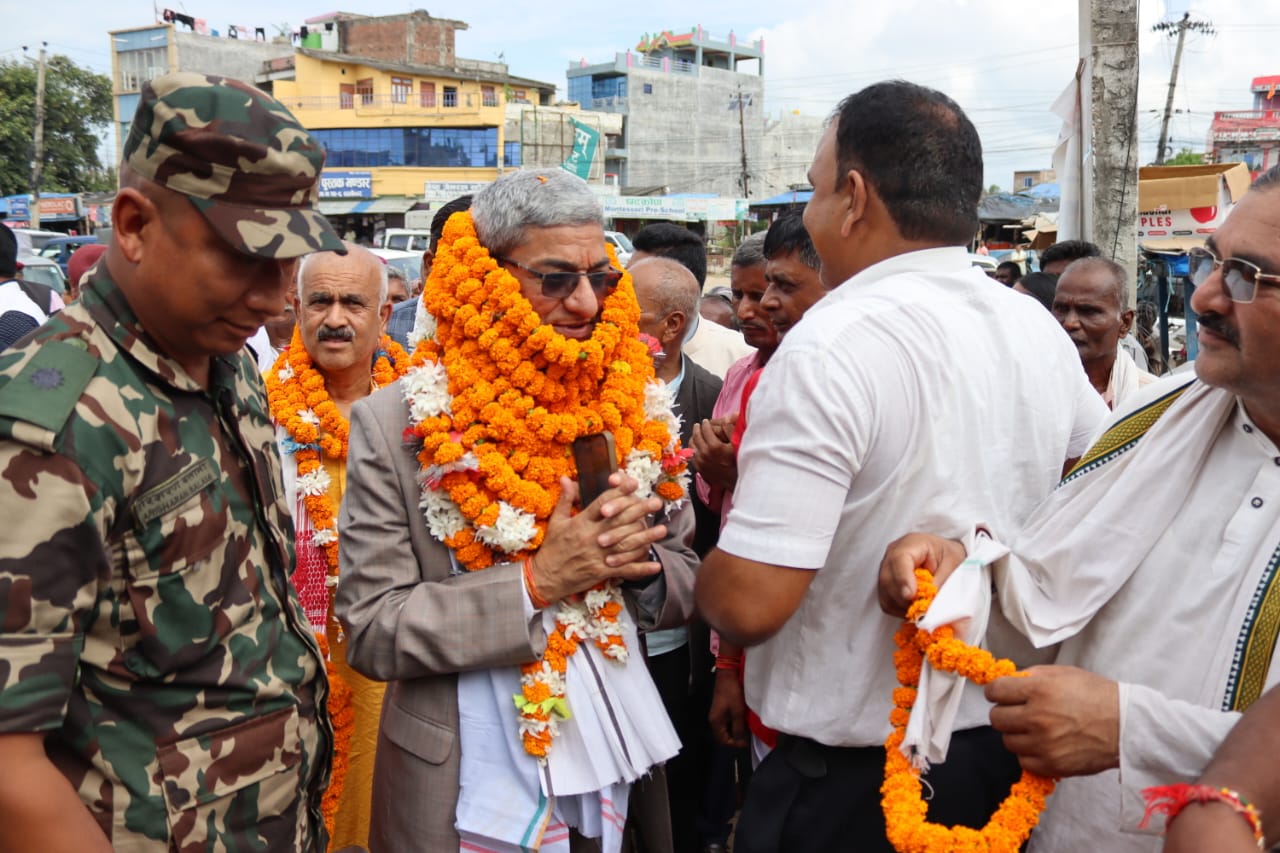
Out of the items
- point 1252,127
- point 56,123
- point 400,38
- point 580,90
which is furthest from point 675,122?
point 1252,127

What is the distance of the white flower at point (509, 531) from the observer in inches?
90.1

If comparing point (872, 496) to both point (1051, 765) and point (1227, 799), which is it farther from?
→ point (1227, 799)

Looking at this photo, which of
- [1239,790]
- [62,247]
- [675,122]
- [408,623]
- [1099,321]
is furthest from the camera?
[675,122]

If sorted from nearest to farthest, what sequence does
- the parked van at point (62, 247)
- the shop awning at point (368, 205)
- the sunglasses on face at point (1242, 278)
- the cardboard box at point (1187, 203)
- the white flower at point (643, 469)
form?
the sunglasses on face at point (1242, 278), the white flower at point (643, 469), the cardboard box at point (1187, 203), the parked van at point (62, 247), the shop awning at point (368, 205)

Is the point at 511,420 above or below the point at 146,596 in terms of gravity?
above

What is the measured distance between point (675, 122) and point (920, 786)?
210 feet

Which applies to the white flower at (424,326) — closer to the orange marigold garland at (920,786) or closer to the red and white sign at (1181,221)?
the orange marigold garland at (920,786)

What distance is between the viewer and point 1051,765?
165 cm

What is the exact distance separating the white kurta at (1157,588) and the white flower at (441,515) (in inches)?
50.2

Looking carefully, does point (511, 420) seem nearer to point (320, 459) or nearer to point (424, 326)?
point (424, 326)

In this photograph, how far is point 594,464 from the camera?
93.4 inches

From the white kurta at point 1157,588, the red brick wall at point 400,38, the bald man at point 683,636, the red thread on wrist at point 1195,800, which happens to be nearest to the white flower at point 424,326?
the bald man at point 683,636

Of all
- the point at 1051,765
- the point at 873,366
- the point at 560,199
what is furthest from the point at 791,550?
the point at 560,199

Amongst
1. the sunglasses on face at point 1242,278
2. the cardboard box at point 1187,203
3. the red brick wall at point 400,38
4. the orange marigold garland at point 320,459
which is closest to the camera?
the sunglasses on face at point 1242,278
